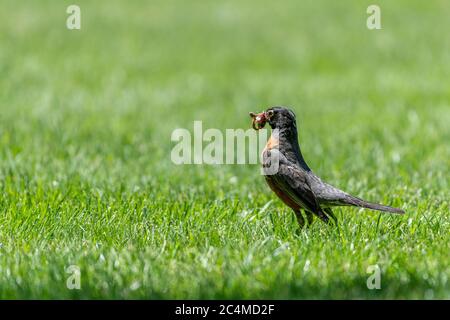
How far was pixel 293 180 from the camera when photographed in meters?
4.57

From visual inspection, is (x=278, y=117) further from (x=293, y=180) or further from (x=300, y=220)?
(x=300, y=220)

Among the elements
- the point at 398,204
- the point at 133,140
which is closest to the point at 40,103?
the point at 133,140

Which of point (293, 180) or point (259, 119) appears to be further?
point (259, 119)

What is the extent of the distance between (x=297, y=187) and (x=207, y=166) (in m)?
2.92

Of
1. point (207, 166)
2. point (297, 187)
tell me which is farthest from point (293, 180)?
point (207, 166)

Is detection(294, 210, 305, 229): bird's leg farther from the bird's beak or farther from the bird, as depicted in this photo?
the bird's beak

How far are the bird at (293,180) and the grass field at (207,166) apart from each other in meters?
0.18

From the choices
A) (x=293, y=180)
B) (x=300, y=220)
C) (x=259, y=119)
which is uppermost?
(x=259, y=119)

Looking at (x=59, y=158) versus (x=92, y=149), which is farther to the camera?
(x=92, y=149)

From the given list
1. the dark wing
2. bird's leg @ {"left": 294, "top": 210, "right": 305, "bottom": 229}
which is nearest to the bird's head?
the dark wing

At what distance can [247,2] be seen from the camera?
21.2 meters

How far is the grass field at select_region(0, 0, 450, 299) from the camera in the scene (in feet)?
12.7

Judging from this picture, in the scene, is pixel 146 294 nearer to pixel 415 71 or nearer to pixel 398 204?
pixel 398 204

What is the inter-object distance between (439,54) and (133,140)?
344 inches
